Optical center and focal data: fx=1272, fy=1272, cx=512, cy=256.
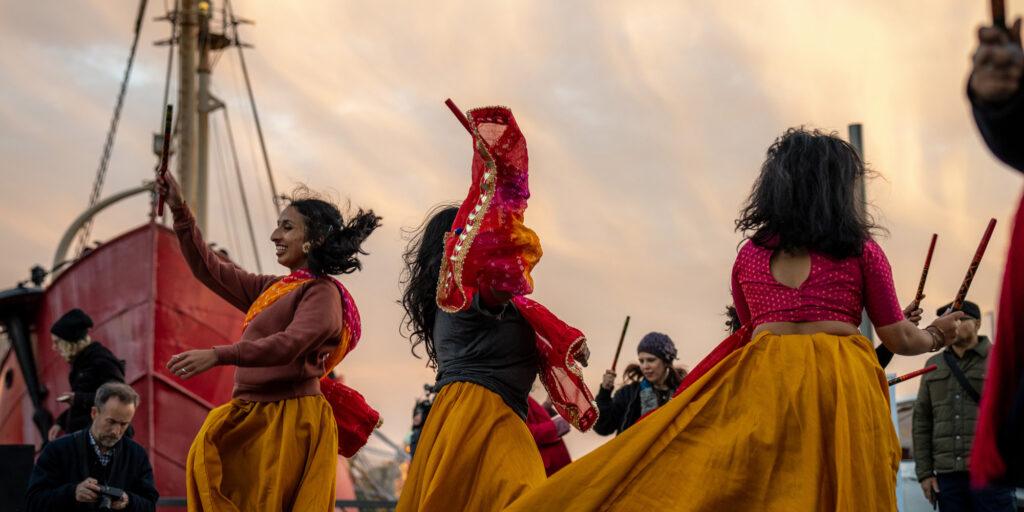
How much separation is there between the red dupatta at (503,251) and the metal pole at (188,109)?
47.0 feet

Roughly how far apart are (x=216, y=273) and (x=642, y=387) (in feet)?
8.52

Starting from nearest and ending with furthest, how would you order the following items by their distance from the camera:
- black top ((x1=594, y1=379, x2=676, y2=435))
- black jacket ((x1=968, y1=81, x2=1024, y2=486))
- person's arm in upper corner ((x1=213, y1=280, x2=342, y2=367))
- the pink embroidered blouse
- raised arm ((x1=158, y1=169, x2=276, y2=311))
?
black jacket ((x1=968, y1=81, x2=1024, y2=486))
the pink embroidered blouse
person's arm in upper corner ((x1=213, y1=280, x2=342, y2=367))
raised arm ((x1=158, y1=169, x2=276, y2=311))
black top ((x1=594, y1=379, x2=676, y2=435))

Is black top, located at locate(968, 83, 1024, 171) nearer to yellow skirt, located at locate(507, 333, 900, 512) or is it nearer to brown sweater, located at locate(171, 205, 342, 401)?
yellow skirt, located at locate(507, 333, 900, 512)

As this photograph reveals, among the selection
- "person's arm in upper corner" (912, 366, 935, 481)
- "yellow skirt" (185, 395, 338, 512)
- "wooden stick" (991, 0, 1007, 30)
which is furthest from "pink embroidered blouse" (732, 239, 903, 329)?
"person's arm in upper corner" (912, 366, 935, 481)

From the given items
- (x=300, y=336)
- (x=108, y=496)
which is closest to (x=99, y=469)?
(x=108, y=496)

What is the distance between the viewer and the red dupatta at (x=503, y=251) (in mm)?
4750

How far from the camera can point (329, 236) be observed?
5559 millimetres

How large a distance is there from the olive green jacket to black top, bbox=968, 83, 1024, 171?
4.99 metres

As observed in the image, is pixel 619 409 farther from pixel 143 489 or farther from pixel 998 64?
pixel 998 64

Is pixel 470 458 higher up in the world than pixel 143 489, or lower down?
lower down

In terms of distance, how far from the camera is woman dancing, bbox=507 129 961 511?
3.88 meters

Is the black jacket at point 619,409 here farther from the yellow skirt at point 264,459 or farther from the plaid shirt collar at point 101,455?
the plaid shirt collar at point 101,455

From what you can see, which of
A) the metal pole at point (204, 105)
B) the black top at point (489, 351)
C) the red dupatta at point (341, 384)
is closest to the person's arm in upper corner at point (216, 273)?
the red dupatta at point (341, 384)

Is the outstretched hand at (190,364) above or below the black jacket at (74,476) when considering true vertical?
above
